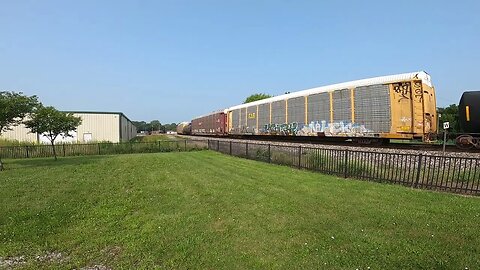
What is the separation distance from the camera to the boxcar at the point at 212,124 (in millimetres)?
36562

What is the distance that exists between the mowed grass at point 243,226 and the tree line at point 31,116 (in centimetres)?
784

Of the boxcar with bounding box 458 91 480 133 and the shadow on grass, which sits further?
the shadow on grass

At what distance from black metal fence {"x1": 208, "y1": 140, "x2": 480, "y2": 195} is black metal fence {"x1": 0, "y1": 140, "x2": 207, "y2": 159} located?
552 inches

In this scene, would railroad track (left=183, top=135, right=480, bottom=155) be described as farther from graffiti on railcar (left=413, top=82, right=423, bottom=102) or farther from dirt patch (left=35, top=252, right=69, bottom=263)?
dirt patch (left=35, top=252, right=69, bottom=263)

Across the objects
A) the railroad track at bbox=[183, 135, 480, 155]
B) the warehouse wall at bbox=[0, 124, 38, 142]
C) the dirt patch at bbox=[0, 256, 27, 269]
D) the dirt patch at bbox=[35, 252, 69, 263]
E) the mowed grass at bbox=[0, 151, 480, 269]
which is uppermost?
the warehouse wall at bbox=[0, 124, 38, 142]

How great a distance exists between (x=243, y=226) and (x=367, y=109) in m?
12.2

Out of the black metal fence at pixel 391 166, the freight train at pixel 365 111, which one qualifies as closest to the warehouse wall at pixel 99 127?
the freight train at pixel 365 111

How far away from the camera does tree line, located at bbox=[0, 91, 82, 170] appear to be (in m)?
14.9

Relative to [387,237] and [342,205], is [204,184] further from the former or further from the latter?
[387,237]

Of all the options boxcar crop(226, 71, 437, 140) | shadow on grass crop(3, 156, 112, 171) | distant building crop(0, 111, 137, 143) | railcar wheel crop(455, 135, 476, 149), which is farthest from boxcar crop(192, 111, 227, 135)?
railcar wheel crop(455, 135, 476, 149)

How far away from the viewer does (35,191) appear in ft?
28.4

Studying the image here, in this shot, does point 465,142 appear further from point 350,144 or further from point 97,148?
point 97,148

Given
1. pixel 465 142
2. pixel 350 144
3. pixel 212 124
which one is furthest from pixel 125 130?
pixel 465 142

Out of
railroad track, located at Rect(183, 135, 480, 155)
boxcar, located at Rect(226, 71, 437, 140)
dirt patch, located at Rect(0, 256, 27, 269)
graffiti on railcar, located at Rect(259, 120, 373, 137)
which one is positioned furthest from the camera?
graffiti on railcar, located at Rect(259, 120, 373, 137)
